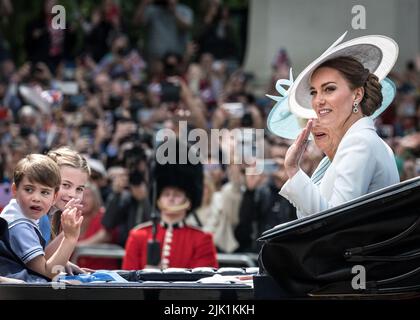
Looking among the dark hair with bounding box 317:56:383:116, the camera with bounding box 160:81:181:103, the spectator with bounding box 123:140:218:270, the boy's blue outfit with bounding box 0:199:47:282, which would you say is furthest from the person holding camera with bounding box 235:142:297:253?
the boy's blue outfit with bounding box 0:199:47:282

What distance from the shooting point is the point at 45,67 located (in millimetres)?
15977

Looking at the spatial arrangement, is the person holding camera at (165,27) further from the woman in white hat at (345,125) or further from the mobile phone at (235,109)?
the woman in white hat at (345,125)

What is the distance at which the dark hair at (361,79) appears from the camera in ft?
18.0

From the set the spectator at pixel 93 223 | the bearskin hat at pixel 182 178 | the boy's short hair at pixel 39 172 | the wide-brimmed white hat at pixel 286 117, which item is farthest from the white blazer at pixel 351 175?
the spectator at pixel 93 223

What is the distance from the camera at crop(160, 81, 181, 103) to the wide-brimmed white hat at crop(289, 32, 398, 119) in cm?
754

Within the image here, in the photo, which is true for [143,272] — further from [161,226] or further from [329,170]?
[161,226]

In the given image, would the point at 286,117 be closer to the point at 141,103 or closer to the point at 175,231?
the point at 175,231

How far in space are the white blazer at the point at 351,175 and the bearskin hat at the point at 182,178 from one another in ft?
11.6

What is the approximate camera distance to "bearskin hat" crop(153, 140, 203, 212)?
891 cm

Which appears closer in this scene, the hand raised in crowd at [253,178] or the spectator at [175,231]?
the spectator at [175,231]

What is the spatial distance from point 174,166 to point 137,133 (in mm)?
3596
